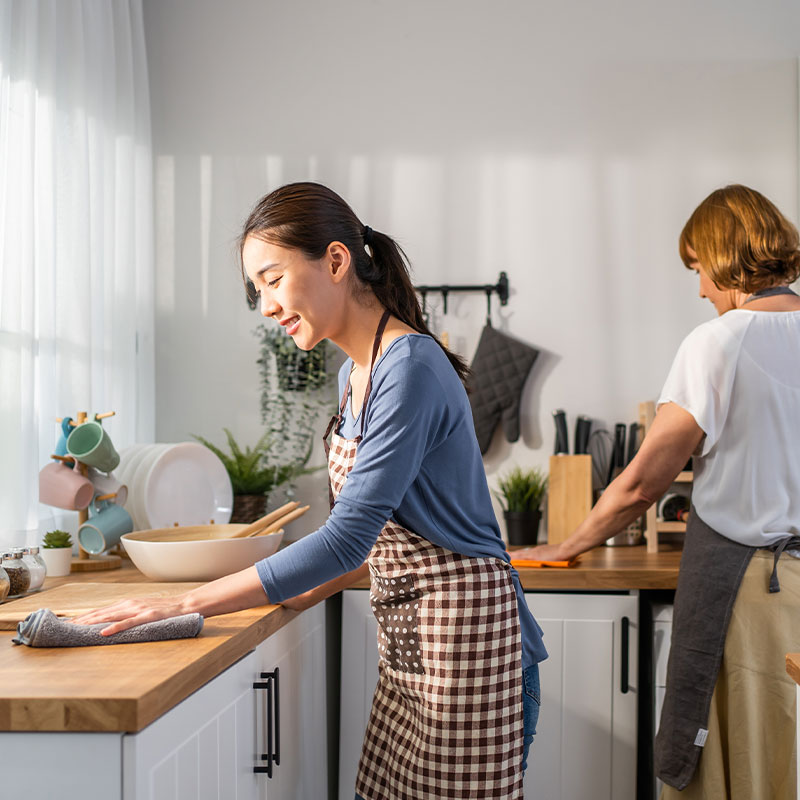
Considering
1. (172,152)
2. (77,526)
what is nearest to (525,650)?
(77,526)

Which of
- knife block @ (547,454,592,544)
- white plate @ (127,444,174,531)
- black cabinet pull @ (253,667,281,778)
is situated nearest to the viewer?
black cabinet pull @ (253,667,281,778)

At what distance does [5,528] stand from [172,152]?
1399mm

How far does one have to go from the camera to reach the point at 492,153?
9.03 feet

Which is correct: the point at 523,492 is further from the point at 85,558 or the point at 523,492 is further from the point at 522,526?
the point at 85,558

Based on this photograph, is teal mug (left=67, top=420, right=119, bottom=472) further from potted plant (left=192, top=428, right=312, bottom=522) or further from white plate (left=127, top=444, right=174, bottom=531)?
potted plant (left=192, top=428, right=312, bottom=522)

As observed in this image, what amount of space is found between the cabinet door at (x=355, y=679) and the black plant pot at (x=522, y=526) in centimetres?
56

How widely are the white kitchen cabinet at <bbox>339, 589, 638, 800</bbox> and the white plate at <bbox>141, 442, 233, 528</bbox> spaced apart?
2.41 feet

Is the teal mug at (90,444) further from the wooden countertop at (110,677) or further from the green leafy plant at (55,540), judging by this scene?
the wooden countertop at (110,677)

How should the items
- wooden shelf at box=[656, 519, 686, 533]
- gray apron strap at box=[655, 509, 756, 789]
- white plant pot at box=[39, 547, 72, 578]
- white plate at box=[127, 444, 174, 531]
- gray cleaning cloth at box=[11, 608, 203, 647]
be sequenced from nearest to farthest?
gray cleaning cloth at box=[11, 608, 203, 647] → gray apron strap at box=[655, 509, 756, 789] → white plant pot at box=[39, 547, 72, 578] → white plate at box=[127, 444, 174, 531] → wooden shelf at box=[656, 519, 686, 533]

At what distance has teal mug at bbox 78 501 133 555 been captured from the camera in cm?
202

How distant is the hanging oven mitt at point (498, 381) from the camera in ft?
8.67

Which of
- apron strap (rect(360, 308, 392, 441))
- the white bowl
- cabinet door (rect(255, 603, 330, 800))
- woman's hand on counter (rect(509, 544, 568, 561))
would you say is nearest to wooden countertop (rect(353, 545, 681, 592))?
woman's hand on counter (rect(509, 544, 568, 561))

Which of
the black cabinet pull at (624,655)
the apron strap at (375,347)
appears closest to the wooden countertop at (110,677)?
the apron strap at (375,347)

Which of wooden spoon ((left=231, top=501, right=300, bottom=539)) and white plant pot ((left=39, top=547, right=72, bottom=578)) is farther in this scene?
white plant pot ((left=39, top=547, right=72, bottom=578))
